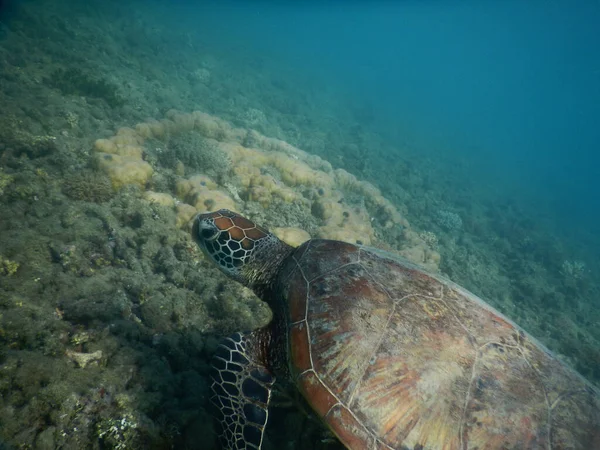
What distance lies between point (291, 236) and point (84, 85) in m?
8.41

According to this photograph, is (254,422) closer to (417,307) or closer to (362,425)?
(362,425)

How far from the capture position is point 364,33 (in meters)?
142

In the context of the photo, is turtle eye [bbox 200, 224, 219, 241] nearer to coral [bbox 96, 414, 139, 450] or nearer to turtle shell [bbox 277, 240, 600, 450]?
turtle shell [bbox 277, 240, 600, 450]

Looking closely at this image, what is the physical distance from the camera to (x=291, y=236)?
522cm

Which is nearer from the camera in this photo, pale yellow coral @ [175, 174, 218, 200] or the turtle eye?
the turtle eye

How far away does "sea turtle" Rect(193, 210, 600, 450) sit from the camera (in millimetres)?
1984

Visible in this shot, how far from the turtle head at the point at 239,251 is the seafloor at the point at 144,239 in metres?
0.59

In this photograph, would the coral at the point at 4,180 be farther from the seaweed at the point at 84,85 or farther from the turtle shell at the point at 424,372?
the seaweed at the point at 84,85

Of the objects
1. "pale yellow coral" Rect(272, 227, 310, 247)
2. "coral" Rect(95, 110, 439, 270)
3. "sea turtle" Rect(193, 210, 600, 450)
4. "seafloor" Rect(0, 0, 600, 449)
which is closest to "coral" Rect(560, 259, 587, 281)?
"seafloor" Rect(0, 0, 600, 449)

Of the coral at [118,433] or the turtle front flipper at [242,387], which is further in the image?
the turtle front flipper at [242,387]

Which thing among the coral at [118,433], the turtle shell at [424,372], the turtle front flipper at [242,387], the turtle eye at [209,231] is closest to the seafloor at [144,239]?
the coral at [118,433]

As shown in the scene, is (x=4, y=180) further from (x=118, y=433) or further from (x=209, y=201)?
(x=118, y=433)

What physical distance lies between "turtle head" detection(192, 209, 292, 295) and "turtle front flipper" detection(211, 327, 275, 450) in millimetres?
706

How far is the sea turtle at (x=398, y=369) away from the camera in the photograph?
6.51 feet
